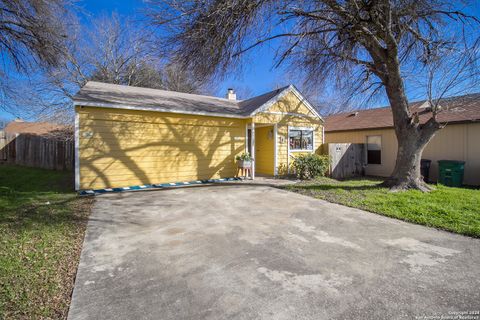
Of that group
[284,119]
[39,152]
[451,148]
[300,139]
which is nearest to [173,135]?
[284,119]

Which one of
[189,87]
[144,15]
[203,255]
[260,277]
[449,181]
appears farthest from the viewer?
[189,87]

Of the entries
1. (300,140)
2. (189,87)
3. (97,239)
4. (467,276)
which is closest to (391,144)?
(300,140)

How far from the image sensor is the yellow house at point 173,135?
26.3ft

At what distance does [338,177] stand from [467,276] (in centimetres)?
922

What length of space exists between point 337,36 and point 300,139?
15.8 ft

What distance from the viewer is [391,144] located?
1219cm

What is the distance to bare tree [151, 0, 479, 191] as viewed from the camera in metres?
5.68

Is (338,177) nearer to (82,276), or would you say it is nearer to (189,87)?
A: (82,276)

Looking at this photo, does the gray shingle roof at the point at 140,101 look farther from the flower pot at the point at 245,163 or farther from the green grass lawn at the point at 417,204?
the green grass lawn at the point at 417,204

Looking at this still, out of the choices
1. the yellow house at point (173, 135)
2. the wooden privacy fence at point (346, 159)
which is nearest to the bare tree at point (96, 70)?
the yellow house at point (173, 135)

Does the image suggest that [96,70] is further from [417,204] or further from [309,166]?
[417,204]

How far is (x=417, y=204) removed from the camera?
611cm

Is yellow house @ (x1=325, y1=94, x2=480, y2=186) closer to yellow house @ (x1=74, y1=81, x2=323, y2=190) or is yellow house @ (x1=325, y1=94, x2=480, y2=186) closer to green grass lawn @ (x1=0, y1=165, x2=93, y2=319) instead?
yellow house @ (x1=74, y1=81, x2=323, y2=190)

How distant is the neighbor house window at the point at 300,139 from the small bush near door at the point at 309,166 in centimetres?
136
